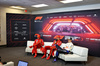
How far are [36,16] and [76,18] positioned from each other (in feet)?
11.3

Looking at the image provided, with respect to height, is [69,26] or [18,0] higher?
[18,0]

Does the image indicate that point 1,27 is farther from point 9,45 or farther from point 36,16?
point 36,16

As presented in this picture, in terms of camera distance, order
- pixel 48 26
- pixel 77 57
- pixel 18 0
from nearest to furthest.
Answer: pixel 77 57
pixel 18 0
pixel 48 26

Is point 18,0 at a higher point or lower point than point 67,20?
higher

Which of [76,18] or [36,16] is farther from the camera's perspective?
[36,16]

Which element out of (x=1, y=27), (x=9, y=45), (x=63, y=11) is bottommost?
(x=9, y=45)

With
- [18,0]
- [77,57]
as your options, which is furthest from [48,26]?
[77,57]

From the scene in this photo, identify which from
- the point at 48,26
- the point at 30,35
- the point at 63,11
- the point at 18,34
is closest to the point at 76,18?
the point at 63,11

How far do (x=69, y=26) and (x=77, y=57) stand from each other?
280 centimetres

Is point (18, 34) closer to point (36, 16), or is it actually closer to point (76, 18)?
point (36, 16)

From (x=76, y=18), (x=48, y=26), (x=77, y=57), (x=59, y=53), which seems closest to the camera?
(x=77, y=57)

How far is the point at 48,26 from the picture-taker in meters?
7.61

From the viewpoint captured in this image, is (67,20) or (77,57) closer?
(77,57)

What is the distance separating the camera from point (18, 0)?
529cm
